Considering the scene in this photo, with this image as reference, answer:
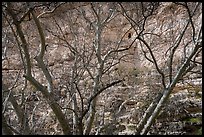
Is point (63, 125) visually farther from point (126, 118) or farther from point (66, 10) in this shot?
point (66, 10)

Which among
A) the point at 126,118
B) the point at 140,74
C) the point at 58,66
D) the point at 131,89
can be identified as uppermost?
the point at 58,66

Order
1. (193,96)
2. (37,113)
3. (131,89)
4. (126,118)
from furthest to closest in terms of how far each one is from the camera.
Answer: (131,89) < (37,113) < (193,96) < (126,118)

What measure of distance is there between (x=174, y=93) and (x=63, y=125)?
4.44 m

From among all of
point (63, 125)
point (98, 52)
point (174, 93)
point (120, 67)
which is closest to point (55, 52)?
point (120, 67)

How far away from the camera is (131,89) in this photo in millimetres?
9570

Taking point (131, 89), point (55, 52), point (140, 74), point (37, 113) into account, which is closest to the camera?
point (37, 113)

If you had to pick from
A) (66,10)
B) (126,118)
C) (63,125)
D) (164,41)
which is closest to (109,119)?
(126,118)

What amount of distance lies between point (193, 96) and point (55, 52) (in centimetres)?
717

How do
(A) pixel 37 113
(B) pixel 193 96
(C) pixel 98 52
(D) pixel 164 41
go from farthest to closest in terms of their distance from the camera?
(D) pixel 164 41 → (A) pixel 37 113 → (B) pixel 193 96 → (C) pixel 98 52

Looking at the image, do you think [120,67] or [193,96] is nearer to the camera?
[193,96]

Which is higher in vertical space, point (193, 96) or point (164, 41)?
point (164, 41)

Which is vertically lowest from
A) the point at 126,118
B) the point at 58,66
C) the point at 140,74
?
the point at 126,118

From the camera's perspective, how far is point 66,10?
500 inches

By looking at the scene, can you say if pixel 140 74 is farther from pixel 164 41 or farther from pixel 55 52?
pixel 55 52
